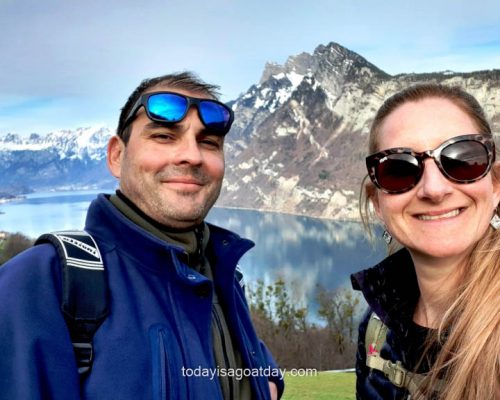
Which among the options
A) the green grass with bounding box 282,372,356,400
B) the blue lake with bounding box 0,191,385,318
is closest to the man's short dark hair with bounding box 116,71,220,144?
the green grass with bounding box 282,372,356,400

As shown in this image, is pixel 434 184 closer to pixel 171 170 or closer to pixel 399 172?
pixel 399 172

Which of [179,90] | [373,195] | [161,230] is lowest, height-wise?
[161,230]

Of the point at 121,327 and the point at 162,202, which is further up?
the point at 162,202

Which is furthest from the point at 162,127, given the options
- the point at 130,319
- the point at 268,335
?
the point at 268,335

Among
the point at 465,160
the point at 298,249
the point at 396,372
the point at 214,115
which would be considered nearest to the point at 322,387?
the point at 396,372

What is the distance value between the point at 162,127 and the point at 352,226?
397 feet

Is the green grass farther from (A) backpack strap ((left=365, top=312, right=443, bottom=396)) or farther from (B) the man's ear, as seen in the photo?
(B) the man's ear

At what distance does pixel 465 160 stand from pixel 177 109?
1372mm

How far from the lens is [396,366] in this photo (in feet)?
7.15

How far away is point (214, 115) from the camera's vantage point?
2594mm

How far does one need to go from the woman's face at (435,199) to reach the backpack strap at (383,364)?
1.47 ft

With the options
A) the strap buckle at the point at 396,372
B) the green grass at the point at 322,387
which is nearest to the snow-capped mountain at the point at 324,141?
the green grass at the point at 322,387

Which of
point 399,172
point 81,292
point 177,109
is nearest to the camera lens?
point 81,292

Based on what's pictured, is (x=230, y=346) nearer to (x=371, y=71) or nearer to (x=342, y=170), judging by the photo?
(x=342, y=170)
